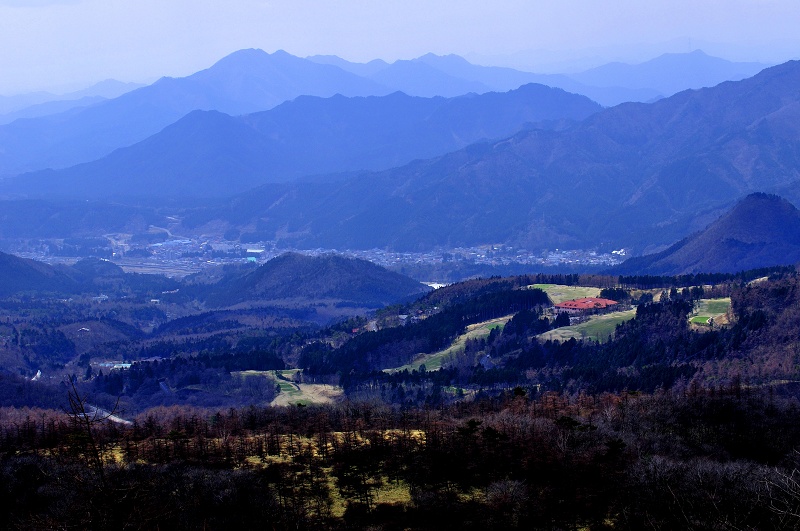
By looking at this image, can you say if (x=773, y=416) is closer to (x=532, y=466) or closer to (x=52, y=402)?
(x=532, y=466)

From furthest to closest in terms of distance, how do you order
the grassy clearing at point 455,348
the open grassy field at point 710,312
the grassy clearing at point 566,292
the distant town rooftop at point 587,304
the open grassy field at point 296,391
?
the grassy clearing at point 566,292 → the distant town rooftop at point 587,304 → the grassy clearing at point 455,348 → the open grassy field at point 710,312 → the open grassy field at point 296,391

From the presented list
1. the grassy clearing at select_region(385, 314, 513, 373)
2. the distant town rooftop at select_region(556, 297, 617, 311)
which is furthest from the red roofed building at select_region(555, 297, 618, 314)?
the grassy clearing at select_region(385, 314, 513, 373)

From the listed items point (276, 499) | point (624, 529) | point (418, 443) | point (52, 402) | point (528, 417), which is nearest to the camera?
point (624, 529)

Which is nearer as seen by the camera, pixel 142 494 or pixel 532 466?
pixel 142 494

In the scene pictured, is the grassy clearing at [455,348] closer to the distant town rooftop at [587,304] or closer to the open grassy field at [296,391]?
the distant town rooftop at [587,304]

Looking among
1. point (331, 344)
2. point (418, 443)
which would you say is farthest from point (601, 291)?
point (418, 443)

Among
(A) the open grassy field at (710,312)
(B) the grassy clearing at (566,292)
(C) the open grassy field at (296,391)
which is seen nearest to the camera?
(C) the open grassy field at (296,391)

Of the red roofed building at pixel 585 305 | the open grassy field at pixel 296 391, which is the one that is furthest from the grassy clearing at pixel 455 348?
the open grassy field at pixel 296 391

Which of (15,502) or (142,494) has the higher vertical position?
(142,494)
